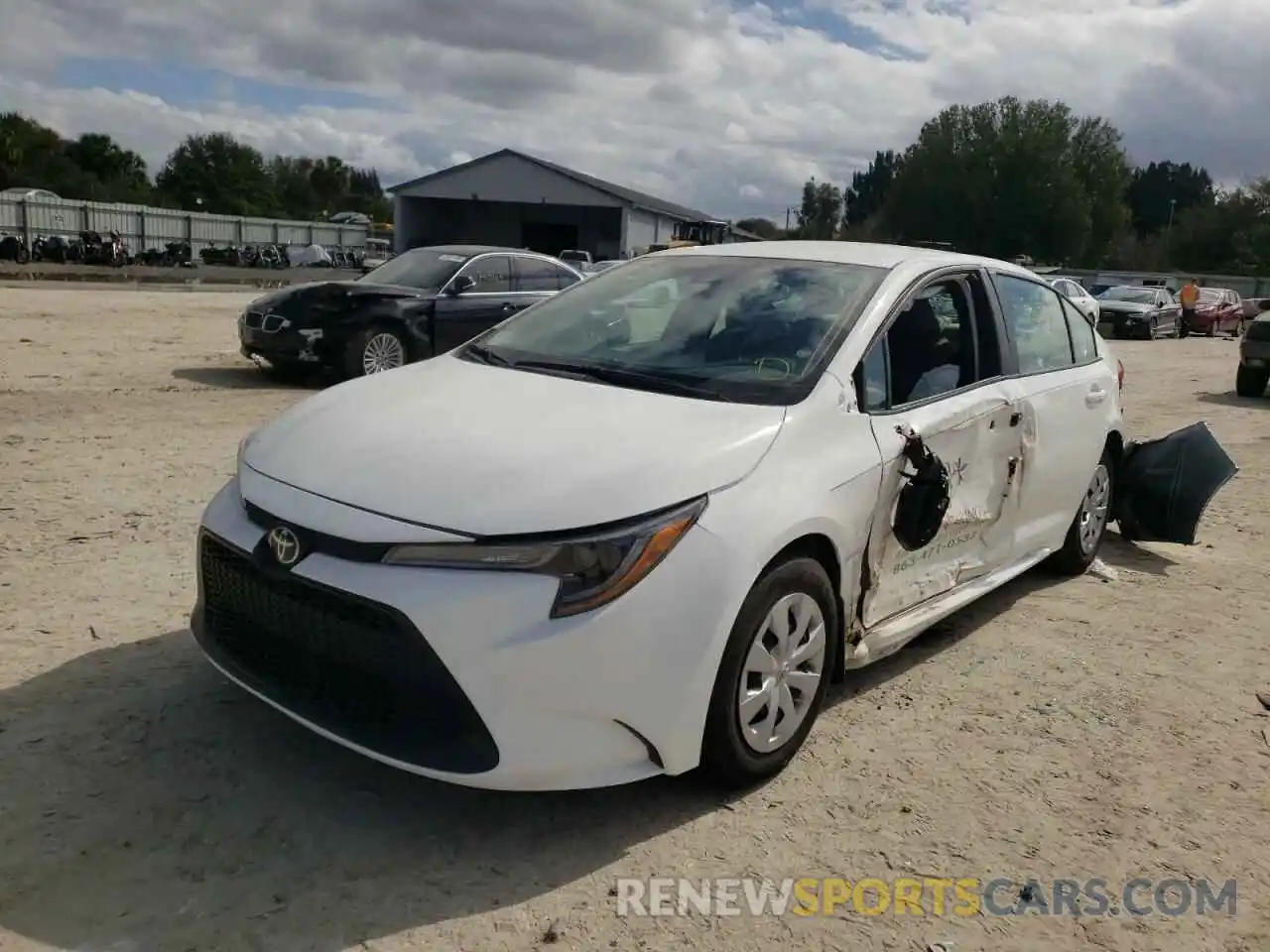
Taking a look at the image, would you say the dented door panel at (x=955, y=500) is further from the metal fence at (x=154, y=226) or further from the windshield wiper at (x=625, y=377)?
the metal fence at (x=154, y=226)

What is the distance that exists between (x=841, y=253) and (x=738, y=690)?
7.25 ft

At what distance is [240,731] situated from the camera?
3668mm

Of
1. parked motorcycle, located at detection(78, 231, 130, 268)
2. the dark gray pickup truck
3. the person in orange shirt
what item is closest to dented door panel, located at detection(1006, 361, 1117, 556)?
the dark gray pickup truck

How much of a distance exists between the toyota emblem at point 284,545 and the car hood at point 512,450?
147mm

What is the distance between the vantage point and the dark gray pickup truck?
15.6 meters

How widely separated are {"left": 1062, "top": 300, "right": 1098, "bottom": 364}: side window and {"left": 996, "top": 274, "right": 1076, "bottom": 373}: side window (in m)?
0.06

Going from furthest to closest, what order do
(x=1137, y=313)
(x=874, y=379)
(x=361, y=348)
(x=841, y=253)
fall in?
(x=1137, y=313)
(x=361, y=348)
(x=841, y=253)
(x=874, y=379)

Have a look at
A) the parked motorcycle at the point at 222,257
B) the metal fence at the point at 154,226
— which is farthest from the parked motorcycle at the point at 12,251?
the parked motorcycle at the point at 222,257

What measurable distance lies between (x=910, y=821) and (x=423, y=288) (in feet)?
31.7

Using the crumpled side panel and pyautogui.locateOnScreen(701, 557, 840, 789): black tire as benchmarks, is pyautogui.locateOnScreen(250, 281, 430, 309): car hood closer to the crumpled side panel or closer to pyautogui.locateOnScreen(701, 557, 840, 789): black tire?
the crumpled side panel

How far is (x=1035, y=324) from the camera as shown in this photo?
541cm

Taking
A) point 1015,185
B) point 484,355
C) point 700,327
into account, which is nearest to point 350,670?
point 484,355

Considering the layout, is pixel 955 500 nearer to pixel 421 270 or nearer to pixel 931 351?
pixel 931 351

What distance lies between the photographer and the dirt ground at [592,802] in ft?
9.36
